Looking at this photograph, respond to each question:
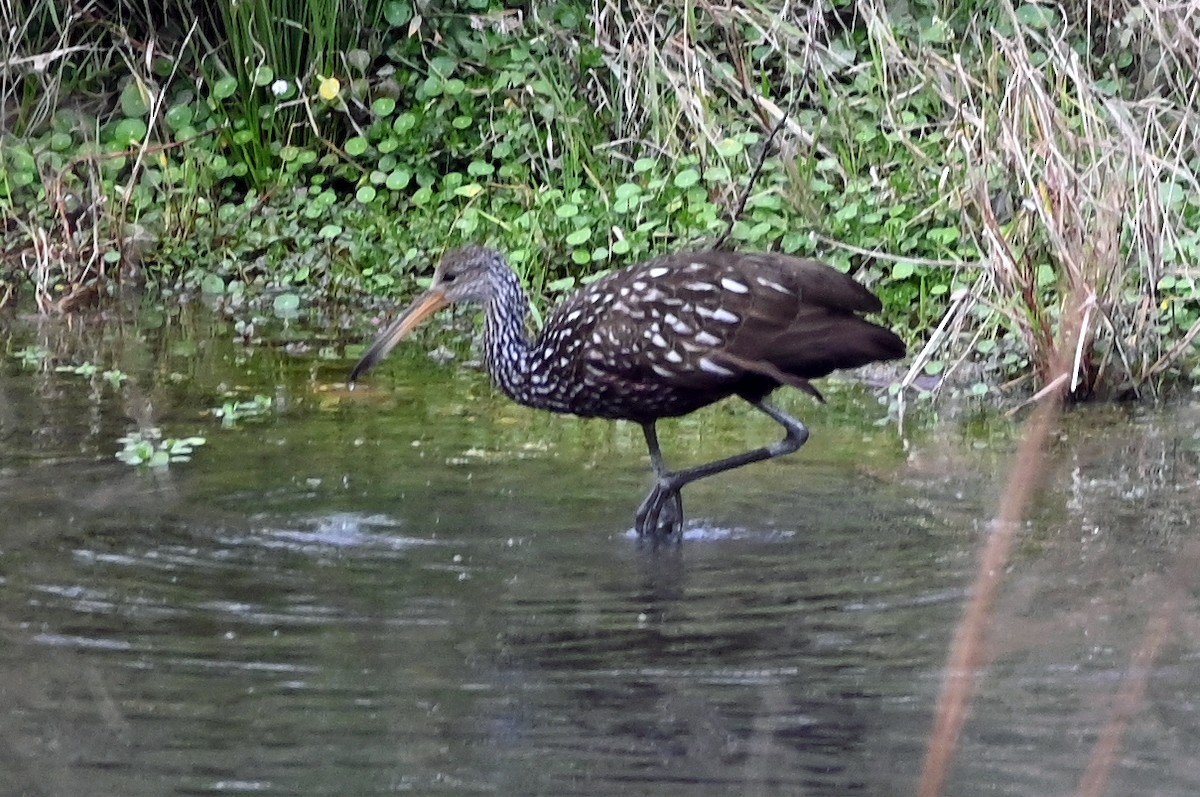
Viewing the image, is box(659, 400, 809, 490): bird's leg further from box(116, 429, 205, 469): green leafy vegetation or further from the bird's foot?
box(116, 429, 205, 469): green leafy vegetation

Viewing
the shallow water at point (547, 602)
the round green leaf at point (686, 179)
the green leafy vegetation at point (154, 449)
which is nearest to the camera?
the shallow water at point (547, 602)

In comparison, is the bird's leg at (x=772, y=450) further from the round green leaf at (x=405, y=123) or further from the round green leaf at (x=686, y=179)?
the round green leaf at (x=405, y=123)

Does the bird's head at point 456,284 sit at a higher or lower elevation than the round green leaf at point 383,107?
lower

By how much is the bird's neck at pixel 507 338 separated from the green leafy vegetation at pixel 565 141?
1.64 meters

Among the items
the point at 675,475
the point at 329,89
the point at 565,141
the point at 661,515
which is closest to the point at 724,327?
the point at 675,475

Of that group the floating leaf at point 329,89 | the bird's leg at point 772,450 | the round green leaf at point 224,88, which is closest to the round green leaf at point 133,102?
the round green leaf at point 224,88

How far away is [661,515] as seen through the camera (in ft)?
17.6

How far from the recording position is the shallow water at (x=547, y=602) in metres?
3.55

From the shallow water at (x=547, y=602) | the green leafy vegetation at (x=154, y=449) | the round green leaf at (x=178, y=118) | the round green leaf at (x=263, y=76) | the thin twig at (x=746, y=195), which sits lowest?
the shallow water at (x=547, y=602)

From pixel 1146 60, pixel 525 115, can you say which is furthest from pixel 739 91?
pixel 1146 60

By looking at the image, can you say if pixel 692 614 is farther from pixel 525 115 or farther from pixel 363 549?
pixel 525 115

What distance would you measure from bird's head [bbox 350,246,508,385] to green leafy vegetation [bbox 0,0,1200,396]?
1.67 meters

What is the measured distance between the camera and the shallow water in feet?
11.7

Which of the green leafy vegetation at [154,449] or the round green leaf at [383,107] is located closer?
the green leafy vegetation at [154,449]
